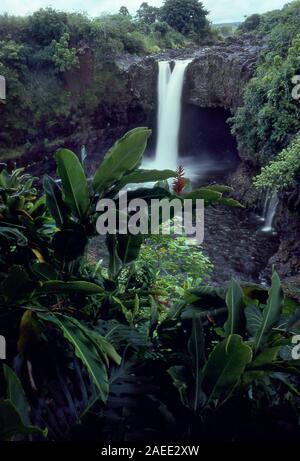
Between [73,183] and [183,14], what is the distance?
62.9ft

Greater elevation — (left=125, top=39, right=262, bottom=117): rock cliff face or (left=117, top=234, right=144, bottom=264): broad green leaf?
(left=125, top=39, right=262, bottom=117): rock cliff face

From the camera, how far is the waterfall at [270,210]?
909 centimetres

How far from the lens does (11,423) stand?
41.2 inches

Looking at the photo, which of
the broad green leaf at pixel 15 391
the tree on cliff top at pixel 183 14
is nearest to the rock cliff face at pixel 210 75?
the tree on cliff top at pixel 183 14

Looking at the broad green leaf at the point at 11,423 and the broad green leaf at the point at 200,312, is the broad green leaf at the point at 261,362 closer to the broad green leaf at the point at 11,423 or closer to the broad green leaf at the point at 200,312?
the broad green leaf at the point at 200,312

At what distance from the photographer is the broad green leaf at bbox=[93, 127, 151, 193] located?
1.47 meters

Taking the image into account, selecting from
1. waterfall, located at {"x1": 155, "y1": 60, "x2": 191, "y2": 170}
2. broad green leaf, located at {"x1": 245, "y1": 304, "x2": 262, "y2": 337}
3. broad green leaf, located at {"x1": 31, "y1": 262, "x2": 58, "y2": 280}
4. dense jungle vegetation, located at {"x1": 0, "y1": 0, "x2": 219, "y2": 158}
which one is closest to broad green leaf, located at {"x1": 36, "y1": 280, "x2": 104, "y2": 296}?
broad green leaf, located at {"x1": 31, "y1": 262, "x2": 58, "y2": 280}

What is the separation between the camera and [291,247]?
7.39 metres

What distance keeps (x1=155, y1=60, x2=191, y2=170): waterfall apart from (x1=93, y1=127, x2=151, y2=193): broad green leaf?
39.5ft

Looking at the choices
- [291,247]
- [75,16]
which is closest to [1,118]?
[75,16]

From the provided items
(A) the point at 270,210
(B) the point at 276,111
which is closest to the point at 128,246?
(B) the point at 276,111

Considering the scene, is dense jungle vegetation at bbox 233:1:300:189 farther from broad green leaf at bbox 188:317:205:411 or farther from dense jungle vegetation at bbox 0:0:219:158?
broad green leaf at bbox 188:317:205:411
